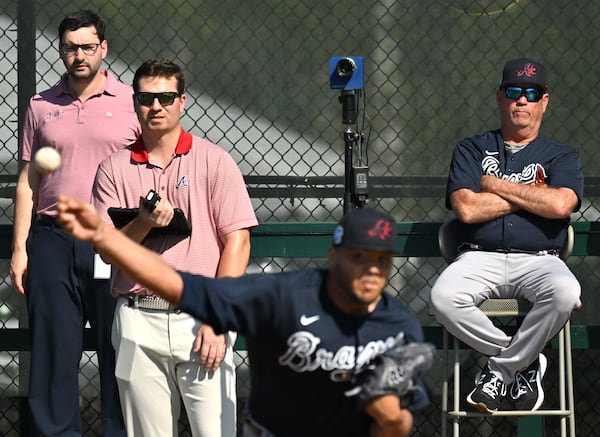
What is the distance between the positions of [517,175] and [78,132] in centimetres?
210

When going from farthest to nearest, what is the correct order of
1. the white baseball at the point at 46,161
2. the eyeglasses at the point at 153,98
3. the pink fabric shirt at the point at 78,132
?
the pink fabric shirt at the point at 78,132 → the eyeglasses at the point at 153,98 → the white baseball at the point at 46,161

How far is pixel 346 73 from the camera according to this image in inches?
241

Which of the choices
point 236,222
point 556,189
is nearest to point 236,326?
point 236,222

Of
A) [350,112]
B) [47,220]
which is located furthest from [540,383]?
[47,220]

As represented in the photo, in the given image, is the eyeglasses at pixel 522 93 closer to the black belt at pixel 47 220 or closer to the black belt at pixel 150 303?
the black belt at pixel 150 303

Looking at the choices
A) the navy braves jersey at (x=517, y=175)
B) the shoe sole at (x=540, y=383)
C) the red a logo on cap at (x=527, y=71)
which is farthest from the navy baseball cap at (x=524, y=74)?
the shoe sole at (x=540, y=383)

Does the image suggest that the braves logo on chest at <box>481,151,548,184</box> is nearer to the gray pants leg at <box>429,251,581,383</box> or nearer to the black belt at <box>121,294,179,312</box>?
the gray pants leg at <box>429,251,581,383</box>

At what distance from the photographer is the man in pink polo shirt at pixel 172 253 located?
4988mm

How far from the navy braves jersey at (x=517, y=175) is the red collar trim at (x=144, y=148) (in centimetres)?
138

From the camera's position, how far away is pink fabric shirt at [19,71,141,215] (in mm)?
5418

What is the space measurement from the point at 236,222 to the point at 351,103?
4.47 ft

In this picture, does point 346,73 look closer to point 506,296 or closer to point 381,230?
point 506,296

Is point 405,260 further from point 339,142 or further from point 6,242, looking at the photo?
point 6,242

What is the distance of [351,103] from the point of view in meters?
6.16
